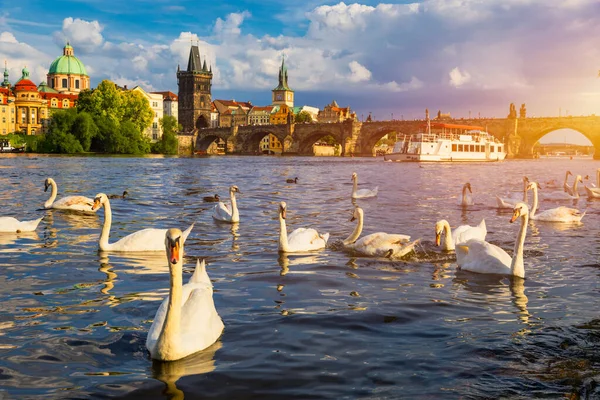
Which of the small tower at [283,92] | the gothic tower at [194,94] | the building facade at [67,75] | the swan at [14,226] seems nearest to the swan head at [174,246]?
the swan at [14,226]

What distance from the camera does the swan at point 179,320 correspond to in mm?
4285

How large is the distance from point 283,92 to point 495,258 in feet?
560

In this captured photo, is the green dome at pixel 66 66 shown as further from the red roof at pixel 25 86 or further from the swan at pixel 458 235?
the swan at pixel 458 235

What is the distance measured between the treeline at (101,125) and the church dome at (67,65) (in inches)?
2246

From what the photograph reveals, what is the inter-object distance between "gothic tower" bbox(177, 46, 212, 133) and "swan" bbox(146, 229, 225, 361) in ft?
460

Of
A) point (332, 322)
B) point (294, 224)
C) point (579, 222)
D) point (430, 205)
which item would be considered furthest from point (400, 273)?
point (430, 205)

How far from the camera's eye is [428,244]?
9.70 meters

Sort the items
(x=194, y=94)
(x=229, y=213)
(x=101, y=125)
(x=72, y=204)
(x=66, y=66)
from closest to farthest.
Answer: (x=229, y=213), (x=72, y=204), (x=101, y=125), (x=66, y=66), (x=194, y=94)

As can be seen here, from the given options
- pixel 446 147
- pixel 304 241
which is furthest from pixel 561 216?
pixel 446 147

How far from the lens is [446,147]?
65.3 metres

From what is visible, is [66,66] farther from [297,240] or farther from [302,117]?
[297,240]

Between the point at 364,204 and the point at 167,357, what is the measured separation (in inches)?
541

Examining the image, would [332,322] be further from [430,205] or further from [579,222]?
[430,205]

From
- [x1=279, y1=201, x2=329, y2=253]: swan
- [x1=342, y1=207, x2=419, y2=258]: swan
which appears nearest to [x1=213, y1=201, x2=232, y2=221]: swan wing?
[x1=279, y1=201, x2=329, y2=253]: swan
